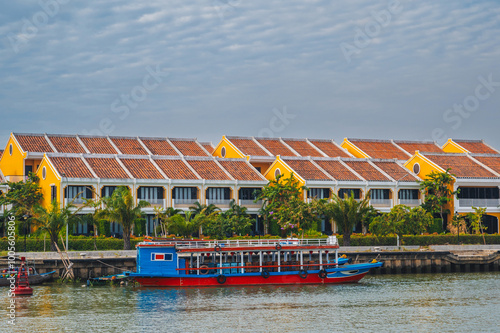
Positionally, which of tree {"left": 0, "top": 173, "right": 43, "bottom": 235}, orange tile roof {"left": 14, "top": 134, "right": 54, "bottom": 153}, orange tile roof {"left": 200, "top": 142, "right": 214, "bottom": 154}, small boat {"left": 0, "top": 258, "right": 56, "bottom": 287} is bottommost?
small boat {"left": 0, "top": 258, "right": 56, "bottom": 287}

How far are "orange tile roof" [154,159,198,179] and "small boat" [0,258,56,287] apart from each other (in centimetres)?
2518

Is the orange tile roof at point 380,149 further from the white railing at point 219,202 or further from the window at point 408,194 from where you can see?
the white railing at point 219,202

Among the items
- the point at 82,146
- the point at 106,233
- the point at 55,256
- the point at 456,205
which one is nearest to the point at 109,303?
the point at 55,256

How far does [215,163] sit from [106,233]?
1864 cm

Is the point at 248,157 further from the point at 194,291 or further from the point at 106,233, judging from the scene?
the point at 194,291

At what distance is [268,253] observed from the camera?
222 ft

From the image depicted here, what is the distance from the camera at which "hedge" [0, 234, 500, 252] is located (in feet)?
247

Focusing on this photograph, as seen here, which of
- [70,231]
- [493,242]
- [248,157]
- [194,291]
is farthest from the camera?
[248,157]

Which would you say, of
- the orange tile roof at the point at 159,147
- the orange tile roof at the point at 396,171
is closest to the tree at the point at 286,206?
the orange tile roof at the point at 396,171

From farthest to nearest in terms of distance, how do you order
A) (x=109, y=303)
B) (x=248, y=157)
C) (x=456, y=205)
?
(x=248, y=157)
(x=456, y=205)
(x=109, y=303)

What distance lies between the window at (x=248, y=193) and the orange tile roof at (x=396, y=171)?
662 inches

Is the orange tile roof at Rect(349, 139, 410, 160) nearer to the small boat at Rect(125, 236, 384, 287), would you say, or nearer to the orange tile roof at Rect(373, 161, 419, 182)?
the orange tile roof at Rect(373, 161, 419, 182)

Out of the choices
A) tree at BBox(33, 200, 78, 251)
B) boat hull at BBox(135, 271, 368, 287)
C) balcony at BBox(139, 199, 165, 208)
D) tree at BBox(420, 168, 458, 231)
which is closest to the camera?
boat hull at BBox(135, 271, 368, 287)

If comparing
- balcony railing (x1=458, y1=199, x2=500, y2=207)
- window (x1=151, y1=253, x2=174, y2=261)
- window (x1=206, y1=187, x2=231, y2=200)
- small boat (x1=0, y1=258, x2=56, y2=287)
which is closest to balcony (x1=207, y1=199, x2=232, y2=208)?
window (x1=206, y1=187, x2=231, y2=200)
